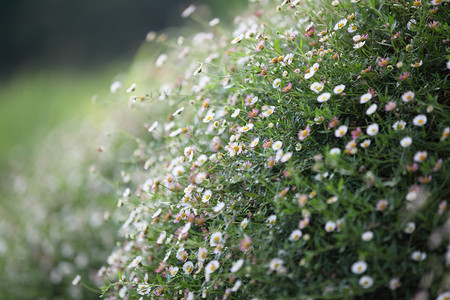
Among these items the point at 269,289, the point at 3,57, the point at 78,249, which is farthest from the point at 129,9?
the point at 269,289

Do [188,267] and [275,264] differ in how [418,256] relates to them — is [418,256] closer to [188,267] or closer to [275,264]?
[275,264]

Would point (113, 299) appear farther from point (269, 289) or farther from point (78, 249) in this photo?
point (78, 249)

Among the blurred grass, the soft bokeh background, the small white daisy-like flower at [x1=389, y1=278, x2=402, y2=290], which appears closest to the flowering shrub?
the small white daisy-like flower at [x1=389, y1=278, x2=402, y2=290]

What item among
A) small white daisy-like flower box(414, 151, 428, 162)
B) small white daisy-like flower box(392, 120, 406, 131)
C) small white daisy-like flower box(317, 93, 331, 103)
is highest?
small white daisy-like flower box(317, 93, 331, 103)

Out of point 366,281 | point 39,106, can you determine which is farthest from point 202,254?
point 39,106

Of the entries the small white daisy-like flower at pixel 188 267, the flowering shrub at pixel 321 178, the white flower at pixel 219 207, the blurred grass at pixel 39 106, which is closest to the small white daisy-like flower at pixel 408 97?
the flowering shrub at pixel 321 178

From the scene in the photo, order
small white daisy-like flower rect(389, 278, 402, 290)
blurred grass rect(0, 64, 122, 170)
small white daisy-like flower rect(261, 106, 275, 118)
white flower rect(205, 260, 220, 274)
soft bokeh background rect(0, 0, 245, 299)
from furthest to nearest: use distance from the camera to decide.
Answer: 1. blurred grass rect(0, 64, 122, 170)
2. soft bokeh background rect(0, 0, 245, 299)
3. small white daisy-like flower rect(261, 106, 275, 118)
4. white flower rect(205, 260, 220, 274)
5. small white daisy-like flower rect(389, 278, 402, 290)

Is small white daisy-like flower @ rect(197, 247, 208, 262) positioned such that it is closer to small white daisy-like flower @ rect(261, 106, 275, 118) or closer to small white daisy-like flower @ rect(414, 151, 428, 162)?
small white daisy-like flower @ rect(261, 106, 275, 118)
